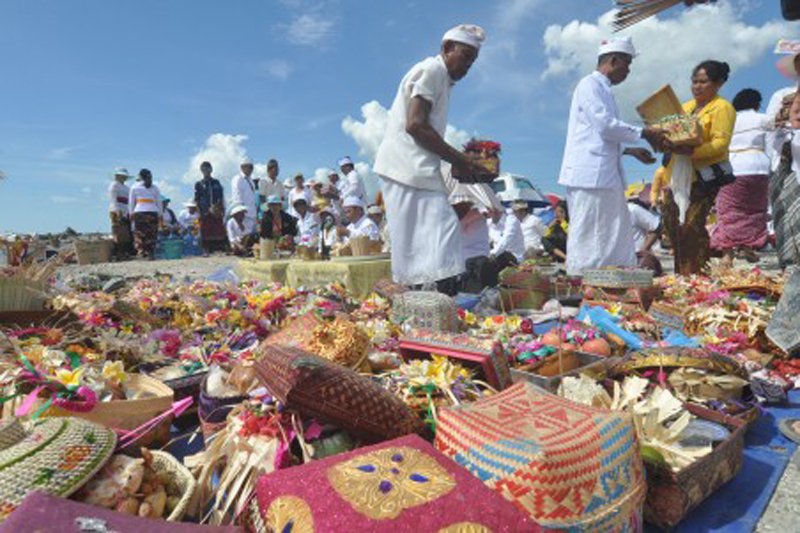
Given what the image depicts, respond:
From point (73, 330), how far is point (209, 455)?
1.99 m

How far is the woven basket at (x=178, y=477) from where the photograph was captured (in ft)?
4.66

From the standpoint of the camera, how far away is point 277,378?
1675 millimetres

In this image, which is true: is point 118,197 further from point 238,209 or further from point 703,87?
point 703,87

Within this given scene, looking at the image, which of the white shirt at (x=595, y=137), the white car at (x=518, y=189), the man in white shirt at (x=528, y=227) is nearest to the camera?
the white shirt at (x=595, y=137)

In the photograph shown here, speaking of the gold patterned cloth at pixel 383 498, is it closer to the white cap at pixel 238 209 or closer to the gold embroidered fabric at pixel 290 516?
the gold embroidered fabric at pixel 290 516

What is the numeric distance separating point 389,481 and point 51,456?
2.75ft

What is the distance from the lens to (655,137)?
550 centimetres

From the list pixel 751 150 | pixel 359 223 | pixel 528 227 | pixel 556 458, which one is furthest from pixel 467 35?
pixel 528 227

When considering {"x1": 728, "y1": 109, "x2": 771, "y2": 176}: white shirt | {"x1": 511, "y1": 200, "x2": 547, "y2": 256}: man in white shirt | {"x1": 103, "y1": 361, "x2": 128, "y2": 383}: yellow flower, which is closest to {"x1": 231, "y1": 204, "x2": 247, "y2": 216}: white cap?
{"x1": 511, "y1": 200, "x2": 547, "y2": 256}: man in white shirt

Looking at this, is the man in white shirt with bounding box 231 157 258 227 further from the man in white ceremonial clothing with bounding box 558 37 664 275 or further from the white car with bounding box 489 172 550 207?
the white car with bounding box 489 172 550 207

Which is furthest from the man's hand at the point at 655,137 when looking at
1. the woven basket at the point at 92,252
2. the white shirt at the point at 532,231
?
the woven basket at the point at 92,252

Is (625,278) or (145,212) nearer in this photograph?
(625,278)

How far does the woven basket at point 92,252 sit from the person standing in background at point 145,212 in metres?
0.92

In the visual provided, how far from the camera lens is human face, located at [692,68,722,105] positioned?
5.95 meters
